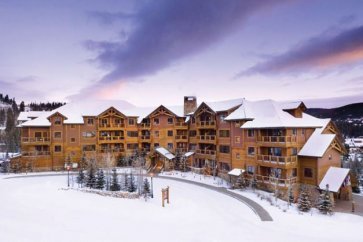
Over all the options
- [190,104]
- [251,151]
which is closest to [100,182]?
[251,151]

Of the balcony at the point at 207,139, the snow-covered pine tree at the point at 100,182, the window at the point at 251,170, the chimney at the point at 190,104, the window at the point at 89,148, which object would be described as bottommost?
the snow-covered pine tree at the point at 100,182

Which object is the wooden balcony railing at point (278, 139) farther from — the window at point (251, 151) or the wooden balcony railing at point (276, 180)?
the wooden balcony railing at point (276, 180)

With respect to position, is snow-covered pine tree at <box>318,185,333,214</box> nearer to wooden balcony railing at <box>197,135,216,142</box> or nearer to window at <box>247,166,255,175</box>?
window at <box>247,166,255,175</box>

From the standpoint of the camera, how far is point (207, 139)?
141 feet

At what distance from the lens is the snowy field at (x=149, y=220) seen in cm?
1641

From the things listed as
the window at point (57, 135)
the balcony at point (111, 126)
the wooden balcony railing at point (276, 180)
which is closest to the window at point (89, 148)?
the balcony at point (111, 126)

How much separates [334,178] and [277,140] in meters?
7.19

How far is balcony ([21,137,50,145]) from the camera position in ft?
146

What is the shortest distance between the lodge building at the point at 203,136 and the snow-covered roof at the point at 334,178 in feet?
1.96

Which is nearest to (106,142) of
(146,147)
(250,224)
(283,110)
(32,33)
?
(146,147)

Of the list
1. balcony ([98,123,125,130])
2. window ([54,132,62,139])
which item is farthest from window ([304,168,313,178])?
window ([54,132,62,139])

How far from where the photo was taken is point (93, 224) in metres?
18.3

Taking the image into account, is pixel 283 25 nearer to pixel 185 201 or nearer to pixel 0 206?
pixel 185 201

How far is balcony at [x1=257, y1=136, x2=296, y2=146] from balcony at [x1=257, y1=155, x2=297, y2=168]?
1.62 meters
